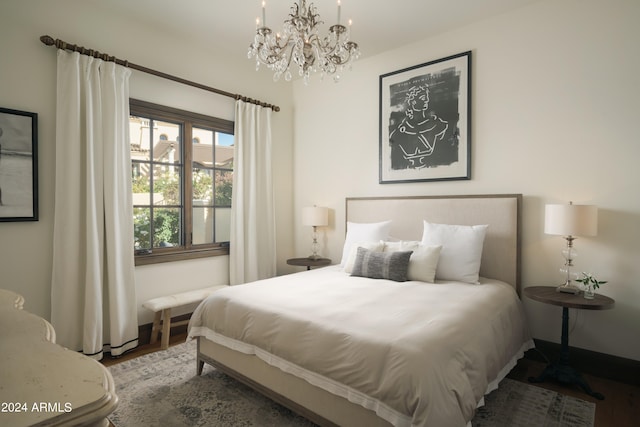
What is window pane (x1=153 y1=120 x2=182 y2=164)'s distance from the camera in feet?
11.3

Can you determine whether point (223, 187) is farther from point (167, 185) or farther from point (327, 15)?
point (327, 15)

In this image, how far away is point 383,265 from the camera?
9.34 feet

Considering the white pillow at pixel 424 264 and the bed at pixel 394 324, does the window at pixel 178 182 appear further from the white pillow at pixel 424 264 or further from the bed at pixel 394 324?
the white pillow at pixel 424 264

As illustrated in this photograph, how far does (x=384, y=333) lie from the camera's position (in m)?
1.68

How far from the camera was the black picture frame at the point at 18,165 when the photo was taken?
248 centimetres

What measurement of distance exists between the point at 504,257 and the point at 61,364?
10.3 ft

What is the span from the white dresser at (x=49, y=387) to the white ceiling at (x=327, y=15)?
2.99 meters

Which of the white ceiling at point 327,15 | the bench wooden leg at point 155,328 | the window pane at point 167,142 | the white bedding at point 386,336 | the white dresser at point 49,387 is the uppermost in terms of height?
the white ceiling at point 327,15

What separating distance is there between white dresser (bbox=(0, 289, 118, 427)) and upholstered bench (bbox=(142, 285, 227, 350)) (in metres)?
2.34

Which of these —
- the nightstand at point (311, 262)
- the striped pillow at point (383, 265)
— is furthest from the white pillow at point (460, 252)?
the nightstand at point (311, 262)

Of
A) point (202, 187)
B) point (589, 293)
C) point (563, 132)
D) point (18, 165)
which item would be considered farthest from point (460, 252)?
point (18, 165)

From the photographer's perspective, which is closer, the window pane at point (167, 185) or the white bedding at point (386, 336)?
the white bedding at point (386, 336)

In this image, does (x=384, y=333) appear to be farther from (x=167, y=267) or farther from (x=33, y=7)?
(x=33, y=7)

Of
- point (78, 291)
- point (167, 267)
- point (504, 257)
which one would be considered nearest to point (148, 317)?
point (167, 267)
